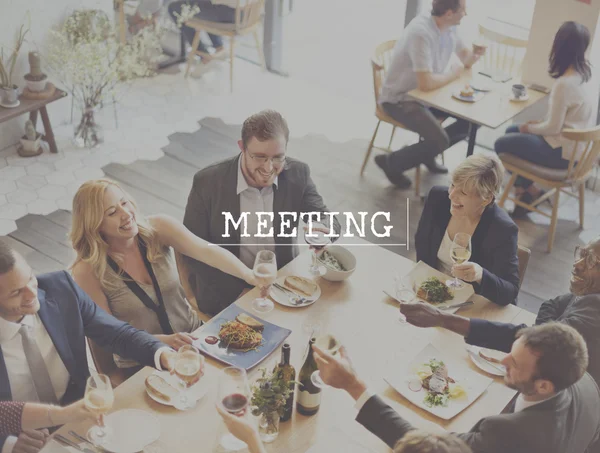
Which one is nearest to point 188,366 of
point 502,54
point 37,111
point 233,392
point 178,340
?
point 233,392

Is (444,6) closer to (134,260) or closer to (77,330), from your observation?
(134,260)

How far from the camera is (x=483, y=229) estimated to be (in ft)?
9.78

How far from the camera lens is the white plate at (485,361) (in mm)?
2455

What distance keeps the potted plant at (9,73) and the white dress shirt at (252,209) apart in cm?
253

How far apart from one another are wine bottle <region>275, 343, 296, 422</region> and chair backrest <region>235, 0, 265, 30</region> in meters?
4.25

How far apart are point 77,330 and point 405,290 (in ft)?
4.05

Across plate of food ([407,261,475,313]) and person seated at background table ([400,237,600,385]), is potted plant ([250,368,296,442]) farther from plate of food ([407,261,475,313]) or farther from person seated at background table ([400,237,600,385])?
plate of food ([407,261,475,313])

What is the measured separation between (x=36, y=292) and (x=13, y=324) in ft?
0.40

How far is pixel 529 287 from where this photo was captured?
424cm

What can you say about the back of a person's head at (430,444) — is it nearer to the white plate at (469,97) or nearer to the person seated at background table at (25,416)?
the person seated at background table at (25,416)

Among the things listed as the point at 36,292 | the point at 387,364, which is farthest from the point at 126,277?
the point at 387,364

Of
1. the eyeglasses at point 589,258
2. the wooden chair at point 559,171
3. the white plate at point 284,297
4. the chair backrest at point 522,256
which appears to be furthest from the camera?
the wooden chair at point 559,171

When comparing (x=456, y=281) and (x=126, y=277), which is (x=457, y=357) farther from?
(x=126, y=277)

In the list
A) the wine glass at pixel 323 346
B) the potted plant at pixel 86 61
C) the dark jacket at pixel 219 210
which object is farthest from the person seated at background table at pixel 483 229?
the potted plant at pixel 86 61
